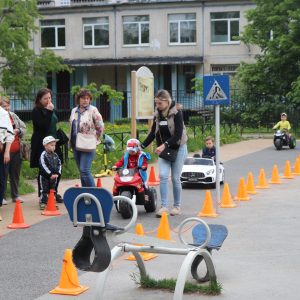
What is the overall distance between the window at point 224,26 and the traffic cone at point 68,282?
38.8 meters

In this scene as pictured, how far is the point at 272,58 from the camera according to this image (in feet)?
114

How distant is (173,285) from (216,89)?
528 cm

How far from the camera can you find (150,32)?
148ft

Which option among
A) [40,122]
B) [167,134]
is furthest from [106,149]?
[167,134]

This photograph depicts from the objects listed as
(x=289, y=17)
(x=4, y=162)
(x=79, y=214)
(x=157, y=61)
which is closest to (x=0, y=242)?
(x=4, y=162)

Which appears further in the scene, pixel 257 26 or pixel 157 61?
pixel 157 61

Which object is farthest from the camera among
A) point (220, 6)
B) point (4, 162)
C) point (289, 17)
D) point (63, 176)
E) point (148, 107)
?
point (220, 6)

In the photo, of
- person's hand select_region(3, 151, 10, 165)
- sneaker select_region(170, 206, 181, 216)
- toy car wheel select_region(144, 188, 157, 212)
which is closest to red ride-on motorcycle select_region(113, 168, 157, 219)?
toy car wheel select_region(144, 188, 157, 212)

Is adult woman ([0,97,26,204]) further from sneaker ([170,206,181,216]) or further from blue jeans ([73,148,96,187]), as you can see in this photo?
sneaker ([170,206,181,216])

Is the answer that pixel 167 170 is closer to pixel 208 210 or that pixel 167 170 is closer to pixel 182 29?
pixel 208 210

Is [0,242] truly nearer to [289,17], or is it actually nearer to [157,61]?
[289,17]

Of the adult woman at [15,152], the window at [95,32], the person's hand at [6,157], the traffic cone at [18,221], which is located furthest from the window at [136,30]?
the traffic cone at [18,221]

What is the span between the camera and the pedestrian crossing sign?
11062mm

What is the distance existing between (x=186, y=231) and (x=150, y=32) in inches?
1450
